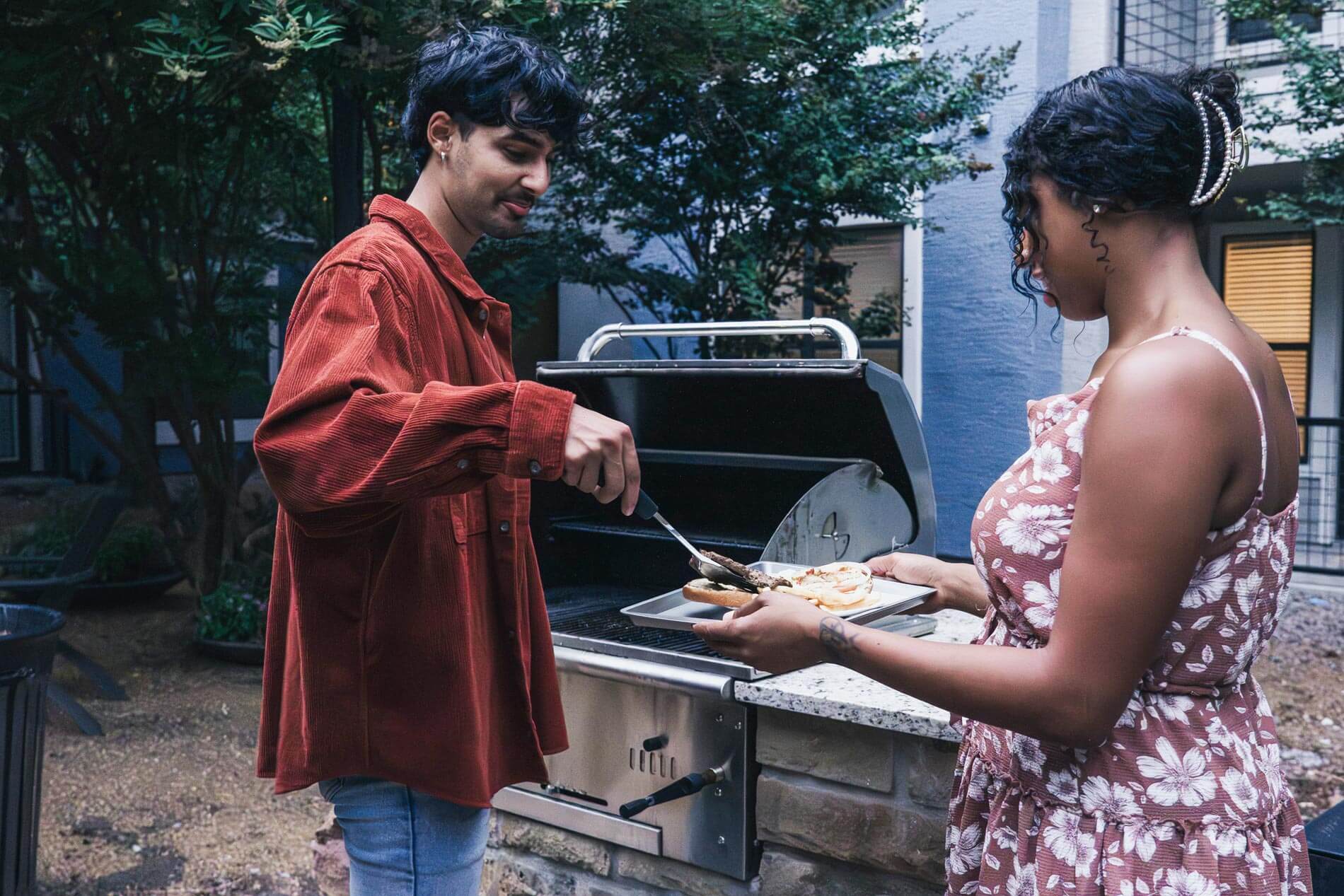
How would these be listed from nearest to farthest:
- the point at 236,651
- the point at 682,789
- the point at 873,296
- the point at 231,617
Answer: the point at 682,789
the point at 236,651
the point at 231,617
the point at 873,296

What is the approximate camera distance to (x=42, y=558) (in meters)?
6.48

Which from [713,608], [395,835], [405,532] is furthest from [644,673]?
[405,532]

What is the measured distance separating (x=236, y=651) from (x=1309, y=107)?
25.6 ft

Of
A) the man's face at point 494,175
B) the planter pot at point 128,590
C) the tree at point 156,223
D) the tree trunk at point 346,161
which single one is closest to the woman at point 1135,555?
the man's face at point 494,175

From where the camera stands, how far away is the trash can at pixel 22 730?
3.30m

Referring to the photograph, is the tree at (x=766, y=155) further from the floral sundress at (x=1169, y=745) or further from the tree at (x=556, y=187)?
the floral sundress at (x=1169, y=745)

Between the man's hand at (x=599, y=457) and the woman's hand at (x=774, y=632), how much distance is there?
23 centimetres

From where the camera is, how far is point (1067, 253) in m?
1.35

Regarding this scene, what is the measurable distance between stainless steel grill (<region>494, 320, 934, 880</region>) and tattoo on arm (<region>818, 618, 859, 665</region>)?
87 centimetres

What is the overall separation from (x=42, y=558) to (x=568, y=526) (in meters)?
4.62

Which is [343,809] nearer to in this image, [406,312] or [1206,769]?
[406,312]

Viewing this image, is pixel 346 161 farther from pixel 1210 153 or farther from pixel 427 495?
pixel 1210 153

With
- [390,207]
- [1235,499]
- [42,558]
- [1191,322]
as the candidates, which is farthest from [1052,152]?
[42,558]

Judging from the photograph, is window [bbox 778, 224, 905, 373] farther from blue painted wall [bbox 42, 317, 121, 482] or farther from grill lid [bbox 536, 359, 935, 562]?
blue painted wall [bbox 42, 317, 121, 482]
